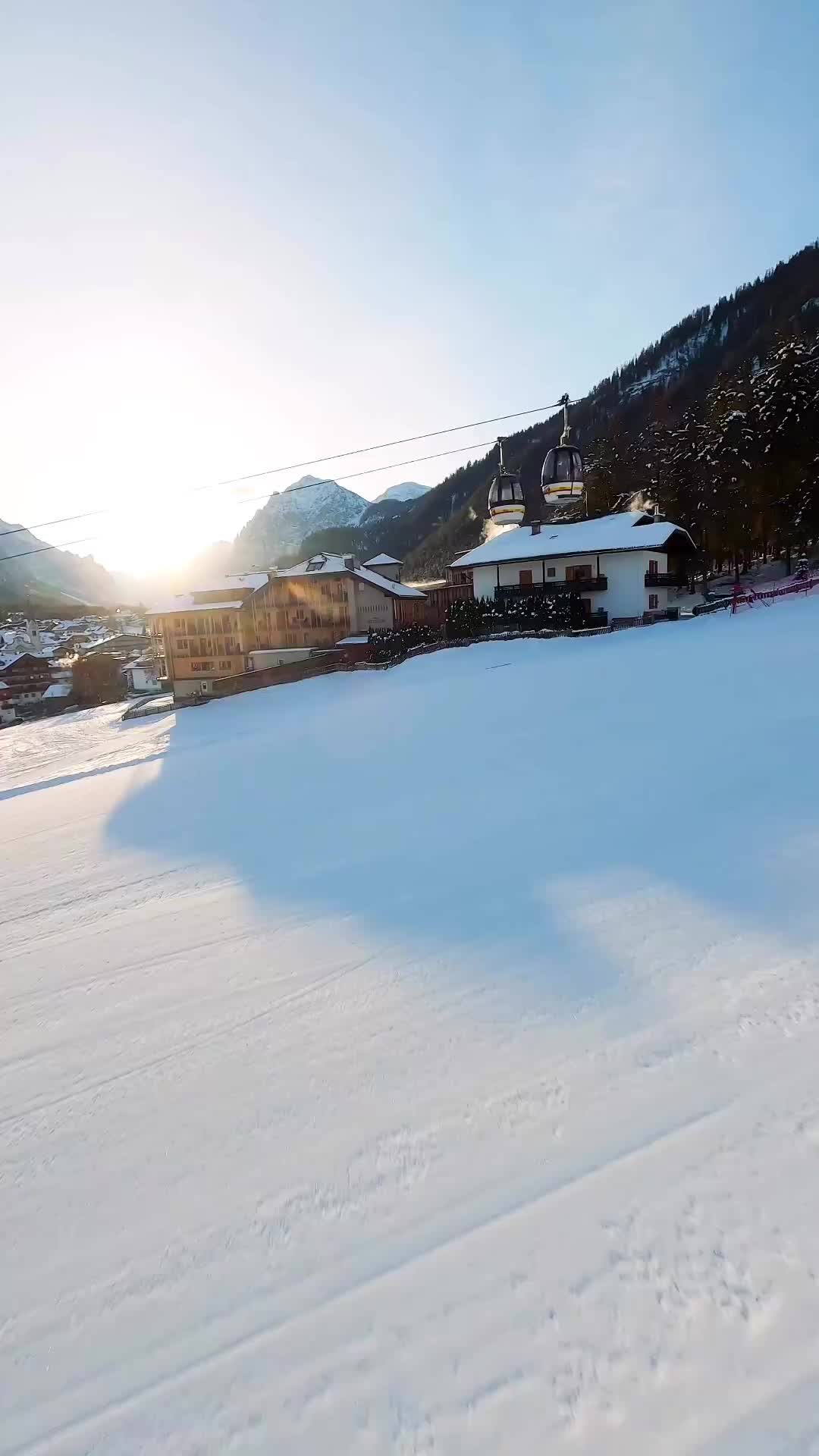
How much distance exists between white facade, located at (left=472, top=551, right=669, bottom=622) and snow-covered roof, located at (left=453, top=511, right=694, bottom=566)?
13.7 inches

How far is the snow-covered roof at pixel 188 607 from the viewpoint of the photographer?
3459 cm

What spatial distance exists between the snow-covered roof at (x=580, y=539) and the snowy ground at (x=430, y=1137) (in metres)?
22.9

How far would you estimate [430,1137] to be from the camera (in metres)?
2.99

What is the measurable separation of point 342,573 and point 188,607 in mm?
10718

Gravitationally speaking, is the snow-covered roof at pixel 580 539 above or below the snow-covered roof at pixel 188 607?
above

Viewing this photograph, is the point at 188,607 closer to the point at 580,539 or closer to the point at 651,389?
the point at 580,539

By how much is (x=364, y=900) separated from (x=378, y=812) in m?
2.29

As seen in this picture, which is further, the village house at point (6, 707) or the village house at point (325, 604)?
the village house at point (6, 707)

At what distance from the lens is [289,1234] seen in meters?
2.62

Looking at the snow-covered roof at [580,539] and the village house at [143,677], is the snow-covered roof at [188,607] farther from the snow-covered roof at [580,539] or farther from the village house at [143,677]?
the snow-covered roof at [580,539]

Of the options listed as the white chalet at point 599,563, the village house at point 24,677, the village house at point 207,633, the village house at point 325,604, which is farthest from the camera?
the village house at point 24,677

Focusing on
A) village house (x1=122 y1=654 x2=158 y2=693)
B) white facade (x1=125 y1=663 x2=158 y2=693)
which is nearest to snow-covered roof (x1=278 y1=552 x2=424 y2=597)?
village house (x1=122 y1=654 x2=158 y2=693)

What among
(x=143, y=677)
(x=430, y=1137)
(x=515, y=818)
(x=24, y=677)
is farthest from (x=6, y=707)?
(x=430, y=1137)

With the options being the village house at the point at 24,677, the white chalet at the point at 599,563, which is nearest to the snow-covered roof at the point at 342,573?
the white chalet at the point at 599,563
